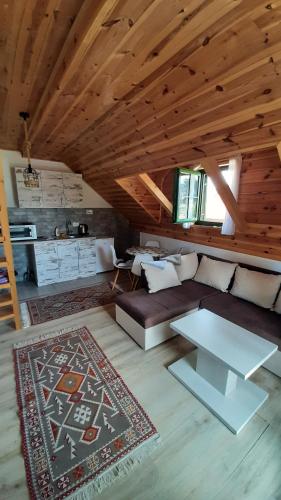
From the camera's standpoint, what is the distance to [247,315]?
7.34ft

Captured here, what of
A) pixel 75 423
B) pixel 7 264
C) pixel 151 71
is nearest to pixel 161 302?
pixel 75 423

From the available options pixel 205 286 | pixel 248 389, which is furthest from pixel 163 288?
pixel 248 389

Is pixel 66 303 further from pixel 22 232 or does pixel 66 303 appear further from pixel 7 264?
pixel 22 232

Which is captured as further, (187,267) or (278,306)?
(187,267)

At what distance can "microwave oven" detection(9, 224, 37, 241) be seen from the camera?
362 centimetres

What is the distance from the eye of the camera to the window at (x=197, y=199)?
3.01 metres

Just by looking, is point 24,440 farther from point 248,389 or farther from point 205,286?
point 205,286

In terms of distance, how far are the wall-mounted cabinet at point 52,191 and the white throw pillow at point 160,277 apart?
7.71ft

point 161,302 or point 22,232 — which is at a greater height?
point 22,232

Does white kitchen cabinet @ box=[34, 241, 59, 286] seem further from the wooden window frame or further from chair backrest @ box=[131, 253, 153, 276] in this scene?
the wooden window frame

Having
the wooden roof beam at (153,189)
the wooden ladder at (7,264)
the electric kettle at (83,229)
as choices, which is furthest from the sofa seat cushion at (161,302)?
the electric kettle at (83,229)

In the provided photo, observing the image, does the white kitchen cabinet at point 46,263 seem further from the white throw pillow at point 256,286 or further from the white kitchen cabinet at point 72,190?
the white throw pillow at point 256,286

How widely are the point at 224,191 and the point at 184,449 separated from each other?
2458 millimetres

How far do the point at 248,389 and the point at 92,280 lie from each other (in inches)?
124
